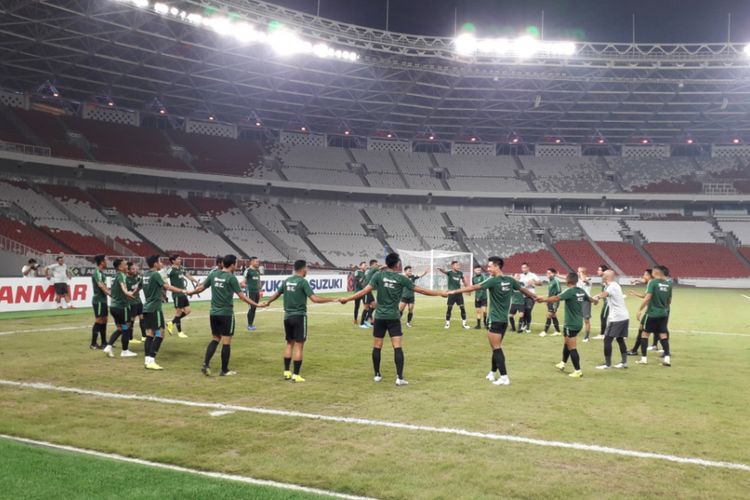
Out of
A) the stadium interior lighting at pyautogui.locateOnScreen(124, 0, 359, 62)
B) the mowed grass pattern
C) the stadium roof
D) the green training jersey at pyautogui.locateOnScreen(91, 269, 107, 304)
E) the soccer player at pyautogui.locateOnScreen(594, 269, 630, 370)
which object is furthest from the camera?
the stadium roof

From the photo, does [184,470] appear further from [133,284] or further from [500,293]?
[133,284]

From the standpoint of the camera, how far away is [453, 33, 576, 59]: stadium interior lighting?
43.7m

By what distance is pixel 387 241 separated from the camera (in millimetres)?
62781

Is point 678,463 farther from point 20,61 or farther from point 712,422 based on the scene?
point 20,61

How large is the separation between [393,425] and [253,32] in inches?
1428

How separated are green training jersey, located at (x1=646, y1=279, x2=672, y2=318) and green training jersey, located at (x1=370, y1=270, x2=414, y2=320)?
20.4 feet

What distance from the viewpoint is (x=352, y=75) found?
47.8 meters

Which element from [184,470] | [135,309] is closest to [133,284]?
[135,309]

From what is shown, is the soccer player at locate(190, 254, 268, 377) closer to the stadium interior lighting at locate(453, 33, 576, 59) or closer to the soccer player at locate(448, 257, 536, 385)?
the soccer player at locate(448, 257, 536, 385)

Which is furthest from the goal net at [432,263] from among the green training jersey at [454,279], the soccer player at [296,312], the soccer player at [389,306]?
the soccer player at [296,312]

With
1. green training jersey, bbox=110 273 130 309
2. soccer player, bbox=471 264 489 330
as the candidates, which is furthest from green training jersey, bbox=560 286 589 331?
green training jersey, bbox=110 273 130 309

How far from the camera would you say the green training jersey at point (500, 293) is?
1116 cm

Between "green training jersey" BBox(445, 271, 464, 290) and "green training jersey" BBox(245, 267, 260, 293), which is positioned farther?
"green training jersey" BBox(445, 271, 464, 290)

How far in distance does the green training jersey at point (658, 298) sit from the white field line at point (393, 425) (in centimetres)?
725
